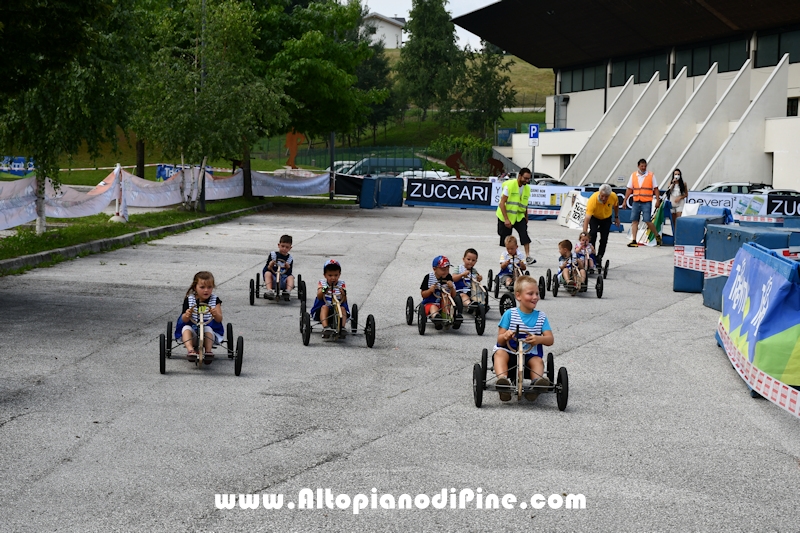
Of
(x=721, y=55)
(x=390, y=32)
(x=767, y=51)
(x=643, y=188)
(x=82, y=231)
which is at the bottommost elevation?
(x=82, y=231)

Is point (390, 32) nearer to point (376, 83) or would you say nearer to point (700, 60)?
point (376, 83)

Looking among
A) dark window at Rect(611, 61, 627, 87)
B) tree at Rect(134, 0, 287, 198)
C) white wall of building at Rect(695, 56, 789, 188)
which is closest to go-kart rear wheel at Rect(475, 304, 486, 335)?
tree at Rect(134, 0, 287, 198)

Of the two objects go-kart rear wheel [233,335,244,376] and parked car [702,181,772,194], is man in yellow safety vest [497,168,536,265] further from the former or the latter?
parked car [702,181,772,194]

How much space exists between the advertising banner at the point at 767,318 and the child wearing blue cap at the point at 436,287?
3.28m

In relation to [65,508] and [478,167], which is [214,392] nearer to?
[65,508]

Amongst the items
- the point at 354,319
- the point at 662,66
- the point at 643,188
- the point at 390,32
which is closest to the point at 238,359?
the point at 354,319

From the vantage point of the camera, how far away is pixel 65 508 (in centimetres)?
555

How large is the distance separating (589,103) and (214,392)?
61495 millimetres

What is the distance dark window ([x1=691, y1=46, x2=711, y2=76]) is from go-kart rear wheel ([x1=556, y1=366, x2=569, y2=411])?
162 feet

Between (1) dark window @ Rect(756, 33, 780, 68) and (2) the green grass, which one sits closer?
(2) the green grass

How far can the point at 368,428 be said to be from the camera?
24.4ft

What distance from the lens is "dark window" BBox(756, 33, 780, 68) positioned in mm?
48625

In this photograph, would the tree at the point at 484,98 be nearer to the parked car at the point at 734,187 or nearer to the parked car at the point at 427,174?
the parked car at the point at 427,174

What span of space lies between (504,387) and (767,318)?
8.72ft
